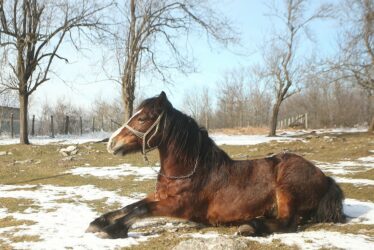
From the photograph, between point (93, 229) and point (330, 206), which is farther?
point (330, 206)

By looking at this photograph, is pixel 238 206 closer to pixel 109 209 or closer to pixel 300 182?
pixel 300 182

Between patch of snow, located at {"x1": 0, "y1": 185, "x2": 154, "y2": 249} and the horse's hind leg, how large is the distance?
1220mm

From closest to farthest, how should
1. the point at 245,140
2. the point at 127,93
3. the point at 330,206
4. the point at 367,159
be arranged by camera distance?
the point at 330,206 < the point at 367,159 < the point at 245,140 < the point at 127,93

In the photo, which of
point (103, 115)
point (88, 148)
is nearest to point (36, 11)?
point (88, 148)

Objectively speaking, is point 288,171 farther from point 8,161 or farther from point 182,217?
point 8,161

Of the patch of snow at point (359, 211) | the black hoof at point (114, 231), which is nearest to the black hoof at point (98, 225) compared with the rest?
the black hoof at point (114, 231)

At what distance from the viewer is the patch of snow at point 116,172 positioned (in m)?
10.0

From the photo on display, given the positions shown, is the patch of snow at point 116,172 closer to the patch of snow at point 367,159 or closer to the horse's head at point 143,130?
the horse's head at point 143,130

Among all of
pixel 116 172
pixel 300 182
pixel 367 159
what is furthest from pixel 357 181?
pixel 116 172

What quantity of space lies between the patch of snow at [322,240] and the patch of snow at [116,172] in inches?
224

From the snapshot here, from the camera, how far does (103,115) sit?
57.4 metres

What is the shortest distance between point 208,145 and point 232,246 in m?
1.51

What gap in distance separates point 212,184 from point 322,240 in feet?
4.32

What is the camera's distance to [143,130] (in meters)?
4.57
